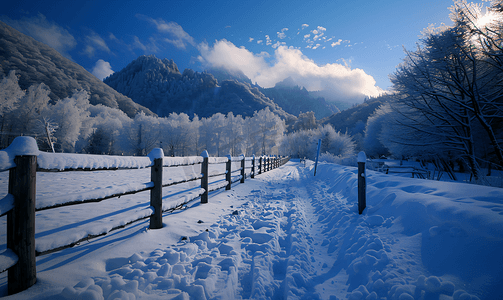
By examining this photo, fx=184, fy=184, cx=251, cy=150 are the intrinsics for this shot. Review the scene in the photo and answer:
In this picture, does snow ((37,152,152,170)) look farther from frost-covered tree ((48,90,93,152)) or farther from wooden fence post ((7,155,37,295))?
frost-covered tree ((48,90,93,152))

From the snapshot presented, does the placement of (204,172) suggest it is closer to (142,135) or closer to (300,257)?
(300,257)

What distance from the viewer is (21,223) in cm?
158

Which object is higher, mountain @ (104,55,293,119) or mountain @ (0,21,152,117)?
mountain @ (104,55,293,119)

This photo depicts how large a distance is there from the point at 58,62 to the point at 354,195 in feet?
463

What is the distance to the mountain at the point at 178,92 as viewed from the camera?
17012 cm

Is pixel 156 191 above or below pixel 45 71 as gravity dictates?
below

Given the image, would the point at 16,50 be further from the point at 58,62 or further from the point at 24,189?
the point at 24,189

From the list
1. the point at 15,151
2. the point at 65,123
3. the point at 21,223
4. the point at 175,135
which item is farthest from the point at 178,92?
the point at 21,223

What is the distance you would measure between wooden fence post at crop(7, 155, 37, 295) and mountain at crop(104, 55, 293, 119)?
159958 mm

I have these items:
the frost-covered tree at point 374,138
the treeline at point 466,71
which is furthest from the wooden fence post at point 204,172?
the frost-covered tree at point 374,138

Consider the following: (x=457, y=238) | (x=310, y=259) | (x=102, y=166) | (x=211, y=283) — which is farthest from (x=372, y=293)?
(x=102, y=166)

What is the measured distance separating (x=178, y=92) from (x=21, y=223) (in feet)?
669

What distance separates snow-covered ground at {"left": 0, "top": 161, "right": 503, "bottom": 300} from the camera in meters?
1.70

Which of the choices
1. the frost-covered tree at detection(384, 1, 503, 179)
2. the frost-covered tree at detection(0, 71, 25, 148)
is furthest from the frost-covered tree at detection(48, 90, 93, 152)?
the frost-covered tree at detection(384, 1, 503, 179)
